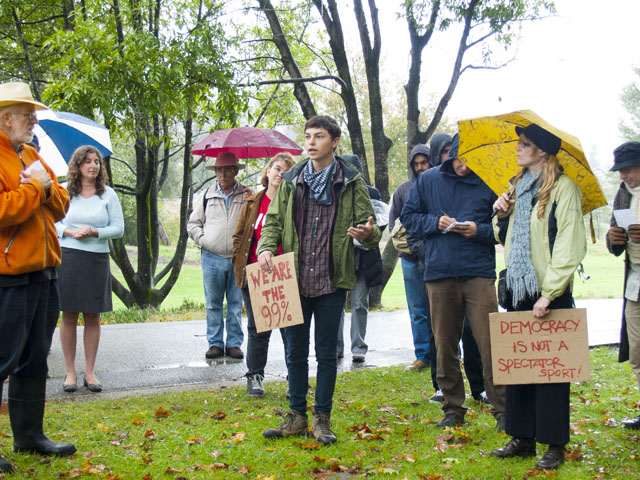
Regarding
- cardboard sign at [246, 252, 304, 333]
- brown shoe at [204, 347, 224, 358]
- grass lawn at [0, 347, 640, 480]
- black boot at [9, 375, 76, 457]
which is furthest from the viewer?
brown shoe at [204, 347, 224, 358]

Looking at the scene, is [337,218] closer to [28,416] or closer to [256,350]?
[256,350]

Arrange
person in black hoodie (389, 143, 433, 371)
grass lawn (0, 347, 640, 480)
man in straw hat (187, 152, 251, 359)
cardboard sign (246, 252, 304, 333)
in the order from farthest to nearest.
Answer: man in straw hat (187, 152, 251, 359) → person in black hoodie (389, 143, 433, 371) → cardboard sign (246, 252, 304, 333) → grass lawn (0, 347, 640, 480)

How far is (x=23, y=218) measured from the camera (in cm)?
404

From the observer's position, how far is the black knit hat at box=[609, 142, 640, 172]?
16.9 feet

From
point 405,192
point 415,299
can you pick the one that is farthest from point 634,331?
point 405,192

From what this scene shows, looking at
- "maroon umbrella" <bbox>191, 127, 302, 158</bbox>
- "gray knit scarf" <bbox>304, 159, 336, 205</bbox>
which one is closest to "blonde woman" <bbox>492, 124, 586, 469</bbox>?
"gray knit scarf" <bbox>304, 159, 336, 205</bbox>

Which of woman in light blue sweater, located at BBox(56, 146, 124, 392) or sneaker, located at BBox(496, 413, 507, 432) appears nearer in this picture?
sneaker, located at BBox(496, 413, 507, 432)

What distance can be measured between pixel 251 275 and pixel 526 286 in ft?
6.63

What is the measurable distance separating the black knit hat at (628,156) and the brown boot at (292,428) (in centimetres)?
305

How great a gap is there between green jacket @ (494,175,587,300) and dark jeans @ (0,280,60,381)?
324cm

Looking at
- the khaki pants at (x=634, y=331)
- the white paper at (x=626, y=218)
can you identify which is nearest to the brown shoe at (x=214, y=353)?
the khaki pants at (x=634, y=331)

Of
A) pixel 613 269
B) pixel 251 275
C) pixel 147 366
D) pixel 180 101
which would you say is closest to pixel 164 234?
pixel 613 269

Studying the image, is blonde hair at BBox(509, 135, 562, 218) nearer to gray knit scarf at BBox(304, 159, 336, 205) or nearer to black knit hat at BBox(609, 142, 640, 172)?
black knit hat at BBox(609, 142, 640, 172)

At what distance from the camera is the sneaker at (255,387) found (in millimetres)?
6344
